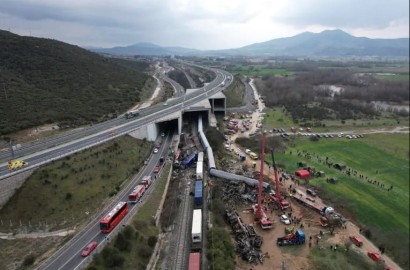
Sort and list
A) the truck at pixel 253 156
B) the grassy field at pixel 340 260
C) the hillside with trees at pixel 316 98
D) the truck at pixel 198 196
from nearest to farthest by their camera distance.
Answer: the grassy field at pixel 340 260 → the truck at pixel 198 196 → the truck at pixel 253 156 → the hillside with trees at pixel 316 98

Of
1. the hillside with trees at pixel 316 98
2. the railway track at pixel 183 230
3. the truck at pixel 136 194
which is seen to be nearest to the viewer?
the railway track at pixel 183 230

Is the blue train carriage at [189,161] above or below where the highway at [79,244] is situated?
above

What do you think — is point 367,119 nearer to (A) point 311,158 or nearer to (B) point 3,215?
(A) point 311,158

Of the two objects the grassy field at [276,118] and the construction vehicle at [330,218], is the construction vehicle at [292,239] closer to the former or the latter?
the construction vehicle at [330,218]

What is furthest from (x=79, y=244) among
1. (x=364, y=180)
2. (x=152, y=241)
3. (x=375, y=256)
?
(x=364, y=180)

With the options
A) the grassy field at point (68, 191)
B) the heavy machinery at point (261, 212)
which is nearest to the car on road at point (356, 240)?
the heavy machinery at point (261, 212)

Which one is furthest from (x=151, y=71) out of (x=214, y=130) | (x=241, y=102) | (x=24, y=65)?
(x=214, y=130)
